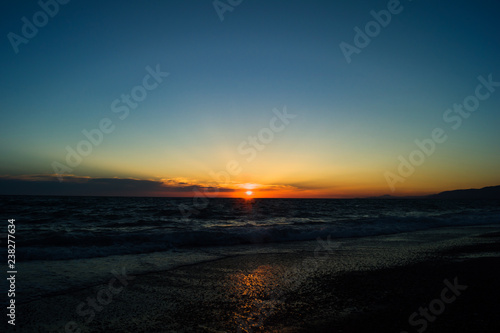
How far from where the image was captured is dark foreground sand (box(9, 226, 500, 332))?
4008mm

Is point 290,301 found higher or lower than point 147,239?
higher

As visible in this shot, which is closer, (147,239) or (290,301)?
(290,301)

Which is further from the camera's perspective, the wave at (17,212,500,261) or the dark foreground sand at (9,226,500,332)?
the wave at (17,212,500,261)

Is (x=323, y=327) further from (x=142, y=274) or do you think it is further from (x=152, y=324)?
(x=142, y=274)

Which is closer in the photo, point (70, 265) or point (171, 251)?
point (70, 265)

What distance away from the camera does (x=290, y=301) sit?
193 inches

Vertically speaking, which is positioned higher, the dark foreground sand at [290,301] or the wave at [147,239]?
the dark foreground sand at [290,301]

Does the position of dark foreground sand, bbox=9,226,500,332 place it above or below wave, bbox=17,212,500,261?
above

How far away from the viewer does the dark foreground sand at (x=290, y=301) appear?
401 cm

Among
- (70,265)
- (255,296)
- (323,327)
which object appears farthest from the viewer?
(70,265)

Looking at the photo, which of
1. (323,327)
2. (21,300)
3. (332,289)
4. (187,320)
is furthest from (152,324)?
(332,289)

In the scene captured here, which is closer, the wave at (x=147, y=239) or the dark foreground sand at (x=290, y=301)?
the dark foreground sand at (x=290, y=301)

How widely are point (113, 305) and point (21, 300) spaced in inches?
70.1

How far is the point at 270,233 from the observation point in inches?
591
